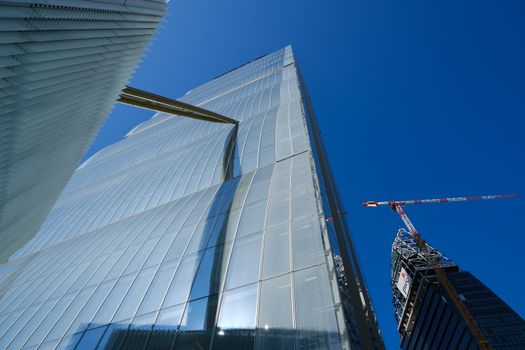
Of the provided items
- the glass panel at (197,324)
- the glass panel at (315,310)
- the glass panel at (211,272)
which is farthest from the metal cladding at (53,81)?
the glass panel at (315,310)

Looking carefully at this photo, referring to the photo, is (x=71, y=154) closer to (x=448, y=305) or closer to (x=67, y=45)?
(x=67, y=45)

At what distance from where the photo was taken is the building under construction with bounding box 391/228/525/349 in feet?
239

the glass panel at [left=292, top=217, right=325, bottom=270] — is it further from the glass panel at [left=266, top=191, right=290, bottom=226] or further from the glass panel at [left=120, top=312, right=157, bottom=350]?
the glass panel at [left=120, top=312, right=157, bottom=350]

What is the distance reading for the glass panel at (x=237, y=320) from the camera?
935cm

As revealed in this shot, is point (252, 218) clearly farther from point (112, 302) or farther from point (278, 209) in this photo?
point (112, 302)

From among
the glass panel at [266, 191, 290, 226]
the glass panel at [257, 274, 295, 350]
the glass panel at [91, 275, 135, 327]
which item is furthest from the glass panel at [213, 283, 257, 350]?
the glass panel at [91, 275, 135, 327]

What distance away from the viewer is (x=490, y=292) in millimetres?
80438

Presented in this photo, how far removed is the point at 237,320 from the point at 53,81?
9.64 metres

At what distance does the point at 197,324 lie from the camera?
34.9ft

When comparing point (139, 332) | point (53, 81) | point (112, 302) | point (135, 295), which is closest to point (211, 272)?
point (139, 332)

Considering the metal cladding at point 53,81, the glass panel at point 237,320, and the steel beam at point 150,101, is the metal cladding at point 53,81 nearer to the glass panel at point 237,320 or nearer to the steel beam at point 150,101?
the steel beam at point 150,101

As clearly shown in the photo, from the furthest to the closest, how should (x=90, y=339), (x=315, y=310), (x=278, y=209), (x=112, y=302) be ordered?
(x=278, y=209), (x=112, y=302), (x=90, y=339), (x=315, y=310)

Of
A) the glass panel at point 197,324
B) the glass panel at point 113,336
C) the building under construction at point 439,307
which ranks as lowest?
the building under construction at point 439,307

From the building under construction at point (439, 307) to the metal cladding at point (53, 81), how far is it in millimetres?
79698
